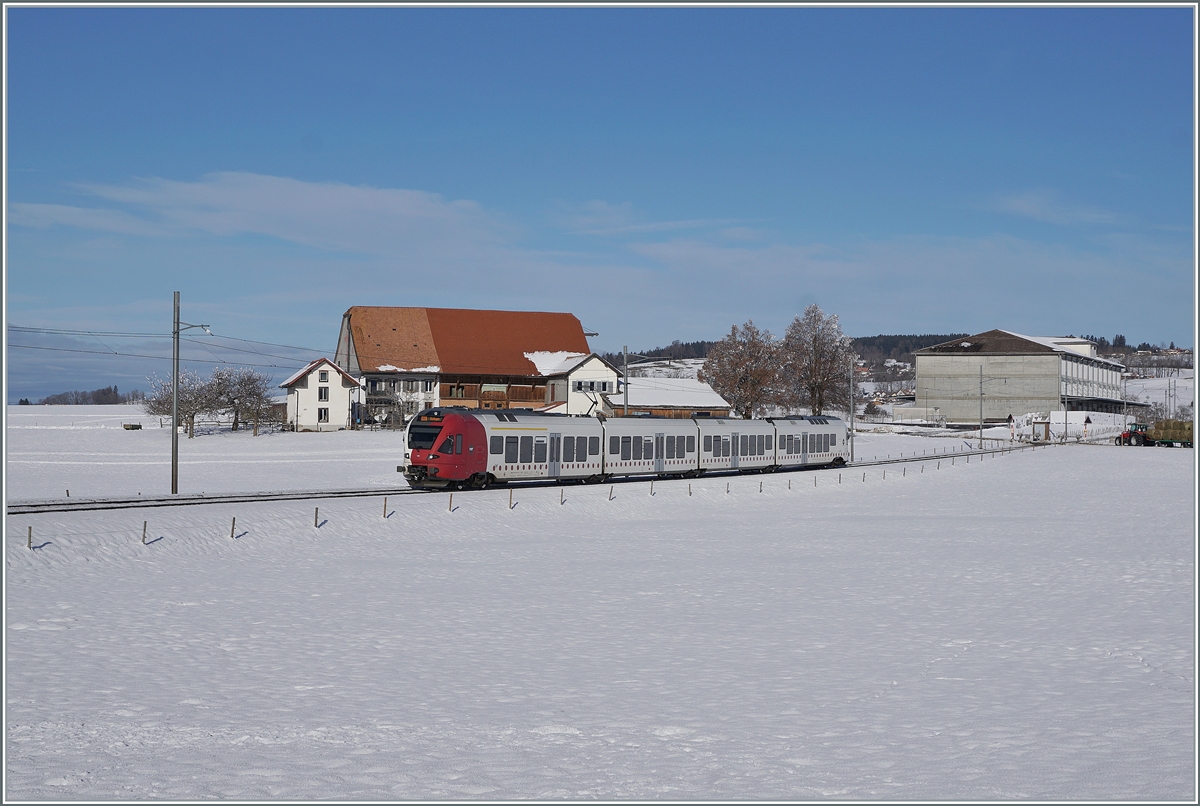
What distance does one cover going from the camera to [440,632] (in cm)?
1789

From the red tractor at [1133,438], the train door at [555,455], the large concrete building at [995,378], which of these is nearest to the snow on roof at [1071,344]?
the large concrete building at [995,378]

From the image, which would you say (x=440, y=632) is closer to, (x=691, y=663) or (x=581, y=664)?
(x=581, y=664)

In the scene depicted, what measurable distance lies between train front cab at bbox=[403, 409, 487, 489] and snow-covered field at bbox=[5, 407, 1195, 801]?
11.6ft

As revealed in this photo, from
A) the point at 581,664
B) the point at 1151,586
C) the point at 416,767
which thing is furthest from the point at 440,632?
Result: the point at 1151,586

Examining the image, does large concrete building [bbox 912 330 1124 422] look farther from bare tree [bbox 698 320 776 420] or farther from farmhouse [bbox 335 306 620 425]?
farmhouse [bbox 335 306 620 425]

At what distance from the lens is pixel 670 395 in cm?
9262

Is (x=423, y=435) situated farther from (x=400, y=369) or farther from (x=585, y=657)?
(x=400, y=369)

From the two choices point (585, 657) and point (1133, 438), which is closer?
point (585, 657)

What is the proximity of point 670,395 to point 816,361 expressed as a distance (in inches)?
1132

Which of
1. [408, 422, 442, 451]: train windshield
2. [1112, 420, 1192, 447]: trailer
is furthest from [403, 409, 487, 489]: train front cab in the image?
[1112, 420, 1192, 447]: trailer

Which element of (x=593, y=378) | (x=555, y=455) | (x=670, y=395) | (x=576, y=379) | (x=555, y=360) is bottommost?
(x=555, y=455)

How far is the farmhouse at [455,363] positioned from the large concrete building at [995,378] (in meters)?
51.3

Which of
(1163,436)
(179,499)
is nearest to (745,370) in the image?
(1163,436)

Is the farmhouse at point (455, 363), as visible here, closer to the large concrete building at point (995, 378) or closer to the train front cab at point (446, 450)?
the large concrete building at point (995, 378)
